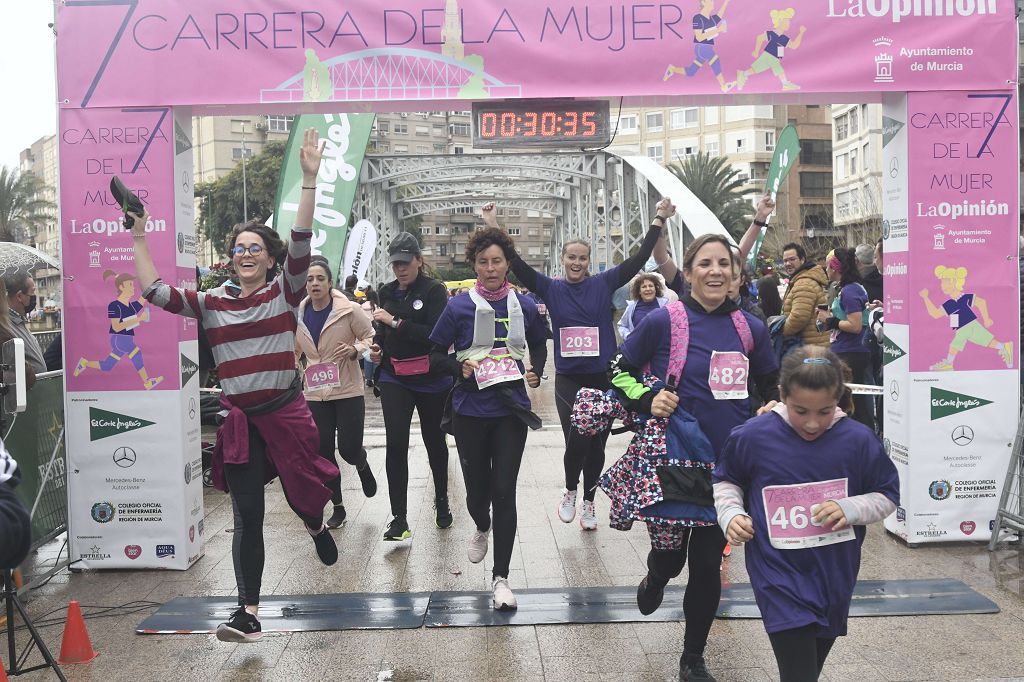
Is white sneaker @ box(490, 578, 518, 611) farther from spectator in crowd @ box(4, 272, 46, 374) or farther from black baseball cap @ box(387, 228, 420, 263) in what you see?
spectator in crowd @ box(4, 272, 46, 374)

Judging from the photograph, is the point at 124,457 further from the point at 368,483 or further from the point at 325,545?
the point at 368,483

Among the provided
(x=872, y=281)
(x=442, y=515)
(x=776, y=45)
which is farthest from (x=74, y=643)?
(x=872, y=281)

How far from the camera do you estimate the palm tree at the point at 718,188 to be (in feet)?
198

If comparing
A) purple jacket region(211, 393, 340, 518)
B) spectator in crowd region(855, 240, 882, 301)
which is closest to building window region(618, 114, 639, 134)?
spectator in crowd region(855, 240, 882, 301)

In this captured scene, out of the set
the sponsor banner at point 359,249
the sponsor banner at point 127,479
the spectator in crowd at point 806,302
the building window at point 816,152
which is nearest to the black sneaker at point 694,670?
the sponsor banner at point 127,479

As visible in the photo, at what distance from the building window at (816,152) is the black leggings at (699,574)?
281 feet

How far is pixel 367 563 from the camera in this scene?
22.8 ft

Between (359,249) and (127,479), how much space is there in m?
13.6

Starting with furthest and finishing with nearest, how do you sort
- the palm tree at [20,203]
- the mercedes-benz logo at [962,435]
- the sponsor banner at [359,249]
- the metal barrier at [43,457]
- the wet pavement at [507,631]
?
the palm tree at [20,203], the sponsor banner at [359,249], the mercedes-benz logo at [962,435], the metal barrier at [43,457], the wet pavement at [507,631]

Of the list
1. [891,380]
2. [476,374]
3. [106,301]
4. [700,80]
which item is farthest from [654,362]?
[106,301]

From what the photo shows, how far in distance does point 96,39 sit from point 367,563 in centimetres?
387

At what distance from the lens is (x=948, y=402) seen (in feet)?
23.3

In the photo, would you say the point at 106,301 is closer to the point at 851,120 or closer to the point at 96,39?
the point at 96,39

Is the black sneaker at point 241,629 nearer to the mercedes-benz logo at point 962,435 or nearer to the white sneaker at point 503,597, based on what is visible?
the white sneaker at point 503,597
